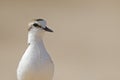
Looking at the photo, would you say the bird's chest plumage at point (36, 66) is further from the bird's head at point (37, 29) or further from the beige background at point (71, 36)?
the beige background at point (71, 36)

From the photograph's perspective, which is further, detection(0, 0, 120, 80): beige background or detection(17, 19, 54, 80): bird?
detection(0, 0, 120, 80): beige background

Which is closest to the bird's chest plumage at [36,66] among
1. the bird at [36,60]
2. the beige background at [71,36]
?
the bird at [36,60]

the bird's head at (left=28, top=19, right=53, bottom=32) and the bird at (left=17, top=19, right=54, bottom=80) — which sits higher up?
the bird's head at (left=28, top=19, right=53, bottom=32)

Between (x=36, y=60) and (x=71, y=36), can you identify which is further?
(x=71, y=36)

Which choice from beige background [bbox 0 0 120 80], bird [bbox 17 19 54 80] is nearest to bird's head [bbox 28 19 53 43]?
bird [bbox 17 19 54 80]

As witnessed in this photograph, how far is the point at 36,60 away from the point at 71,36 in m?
2.68

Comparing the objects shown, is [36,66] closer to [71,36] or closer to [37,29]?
[37,29]

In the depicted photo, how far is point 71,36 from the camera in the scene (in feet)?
13.8

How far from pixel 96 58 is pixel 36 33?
2.10m

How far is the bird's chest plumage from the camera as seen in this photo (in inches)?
60.0

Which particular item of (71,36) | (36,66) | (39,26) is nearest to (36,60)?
(36,66)

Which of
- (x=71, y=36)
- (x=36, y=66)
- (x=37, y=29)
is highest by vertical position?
(x=71, y=36)

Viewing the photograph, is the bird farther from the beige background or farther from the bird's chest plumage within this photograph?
the beige background

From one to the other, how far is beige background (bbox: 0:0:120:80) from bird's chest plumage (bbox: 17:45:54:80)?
1.53m
